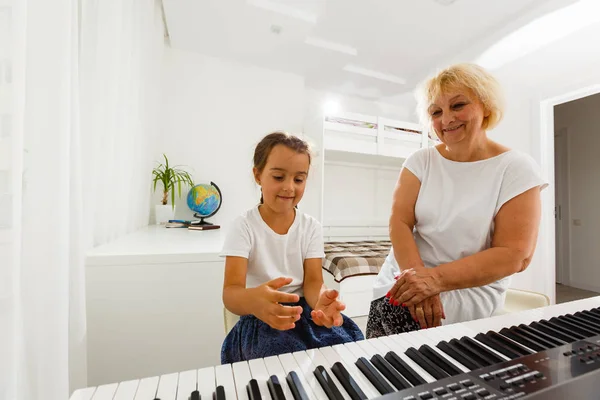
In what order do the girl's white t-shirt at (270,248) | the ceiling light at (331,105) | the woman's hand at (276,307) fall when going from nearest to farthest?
the woman's hand at (276,307) → the girl's white t-shirt at (270,248) → the ceiling light at (331,105)

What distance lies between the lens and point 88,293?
1.15m

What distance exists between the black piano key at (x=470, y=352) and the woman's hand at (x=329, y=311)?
0.21 m

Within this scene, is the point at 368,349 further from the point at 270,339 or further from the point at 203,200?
the point at 203,200

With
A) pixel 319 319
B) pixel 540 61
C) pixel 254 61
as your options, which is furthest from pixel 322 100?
pixel 319 319

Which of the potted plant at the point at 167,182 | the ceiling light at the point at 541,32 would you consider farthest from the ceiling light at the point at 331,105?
the potted plant at the point at 167,182

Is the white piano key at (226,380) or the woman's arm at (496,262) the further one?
the woman's arm at (496,262)

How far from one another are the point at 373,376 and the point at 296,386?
0.11 metres

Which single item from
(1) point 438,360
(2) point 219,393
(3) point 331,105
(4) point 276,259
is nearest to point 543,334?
(1) point 438,360

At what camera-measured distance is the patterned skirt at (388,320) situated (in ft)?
2.85

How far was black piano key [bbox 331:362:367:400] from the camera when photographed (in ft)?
1.23

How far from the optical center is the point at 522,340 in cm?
52

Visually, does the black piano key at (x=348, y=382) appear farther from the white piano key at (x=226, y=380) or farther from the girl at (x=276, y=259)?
the girl at (x=276, y=259)

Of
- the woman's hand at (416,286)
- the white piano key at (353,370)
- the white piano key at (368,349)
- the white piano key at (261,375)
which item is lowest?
the white piano key at (368,349)

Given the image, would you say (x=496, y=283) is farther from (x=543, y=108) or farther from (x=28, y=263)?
(x=543, y=108)
